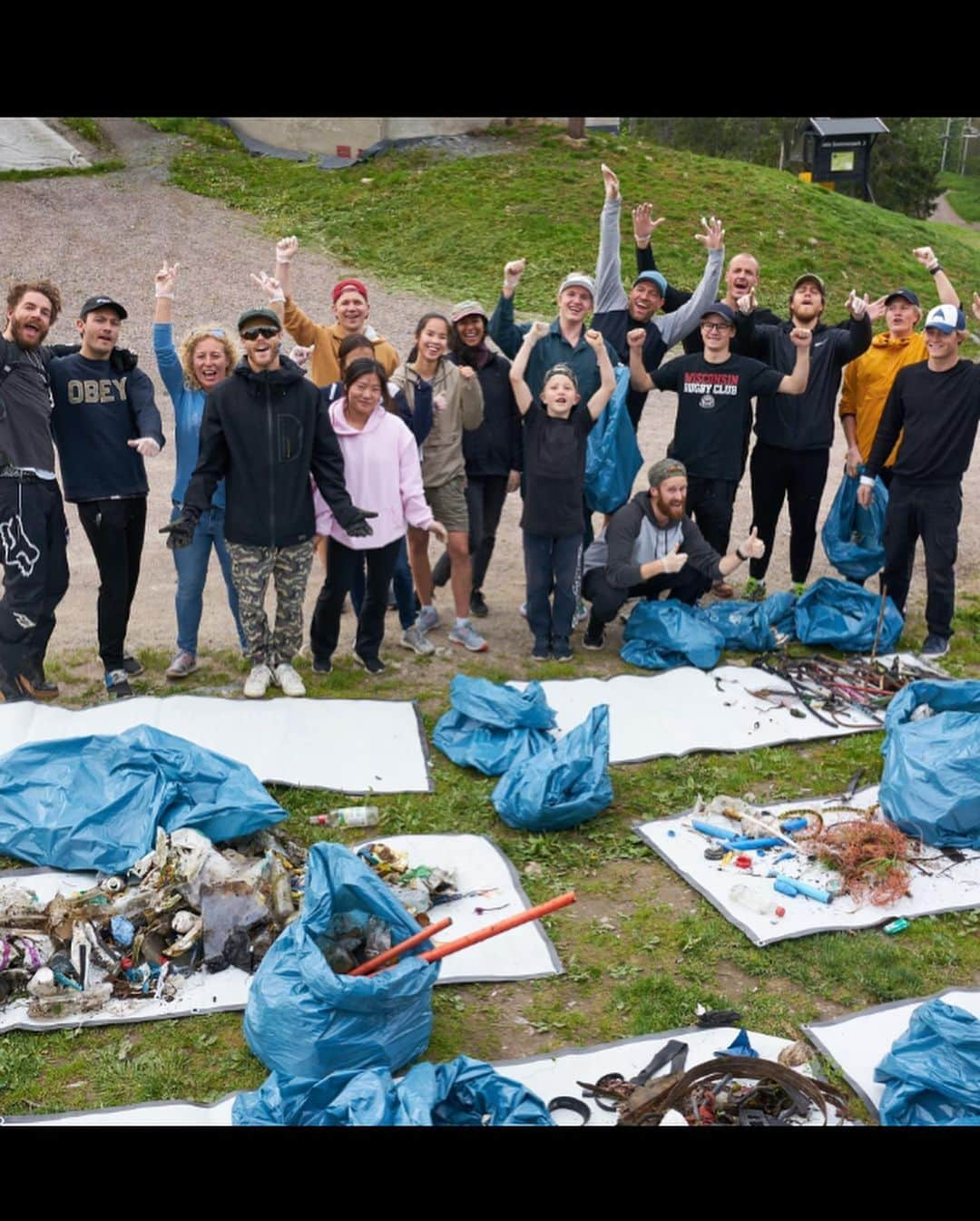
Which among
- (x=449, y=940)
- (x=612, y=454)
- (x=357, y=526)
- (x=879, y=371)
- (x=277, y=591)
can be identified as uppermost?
(x=879, y=371)

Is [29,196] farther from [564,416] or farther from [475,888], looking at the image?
[475,888]

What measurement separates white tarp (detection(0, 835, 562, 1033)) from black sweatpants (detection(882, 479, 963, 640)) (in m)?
3.17

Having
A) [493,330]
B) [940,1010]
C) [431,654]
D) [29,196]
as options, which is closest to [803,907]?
[940,1010]

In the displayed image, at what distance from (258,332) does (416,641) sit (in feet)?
6.29

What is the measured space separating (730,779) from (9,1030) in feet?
10.1

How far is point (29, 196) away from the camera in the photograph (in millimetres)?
17875

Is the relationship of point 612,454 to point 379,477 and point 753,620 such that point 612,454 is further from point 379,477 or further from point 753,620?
point 379,477

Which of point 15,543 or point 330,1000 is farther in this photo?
point 15,543

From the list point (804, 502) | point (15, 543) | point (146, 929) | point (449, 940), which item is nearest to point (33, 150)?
point (15, 543)

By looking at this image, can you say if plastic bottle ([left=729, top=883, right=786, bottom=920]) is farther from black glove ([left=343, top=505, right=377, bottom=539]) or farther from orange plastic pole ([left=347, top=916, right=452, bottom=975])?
black glove ([left=343, top=505, right=377, bottom=539])

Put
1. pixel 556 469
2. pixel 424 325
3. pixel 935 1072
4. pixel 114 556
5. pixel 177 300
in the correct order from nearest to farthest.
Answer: pixel 935 1072 < pixel 114 556 < pixel 424 325 < pixel 556 469 < pixel 177 300

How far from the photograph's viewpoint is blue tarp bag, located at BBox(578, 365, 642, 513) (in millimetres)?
6684

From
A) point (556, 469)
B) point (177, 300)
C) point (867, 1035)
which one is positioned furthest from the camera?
point (177, 300)

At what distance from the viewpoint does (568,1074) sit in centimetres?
348
